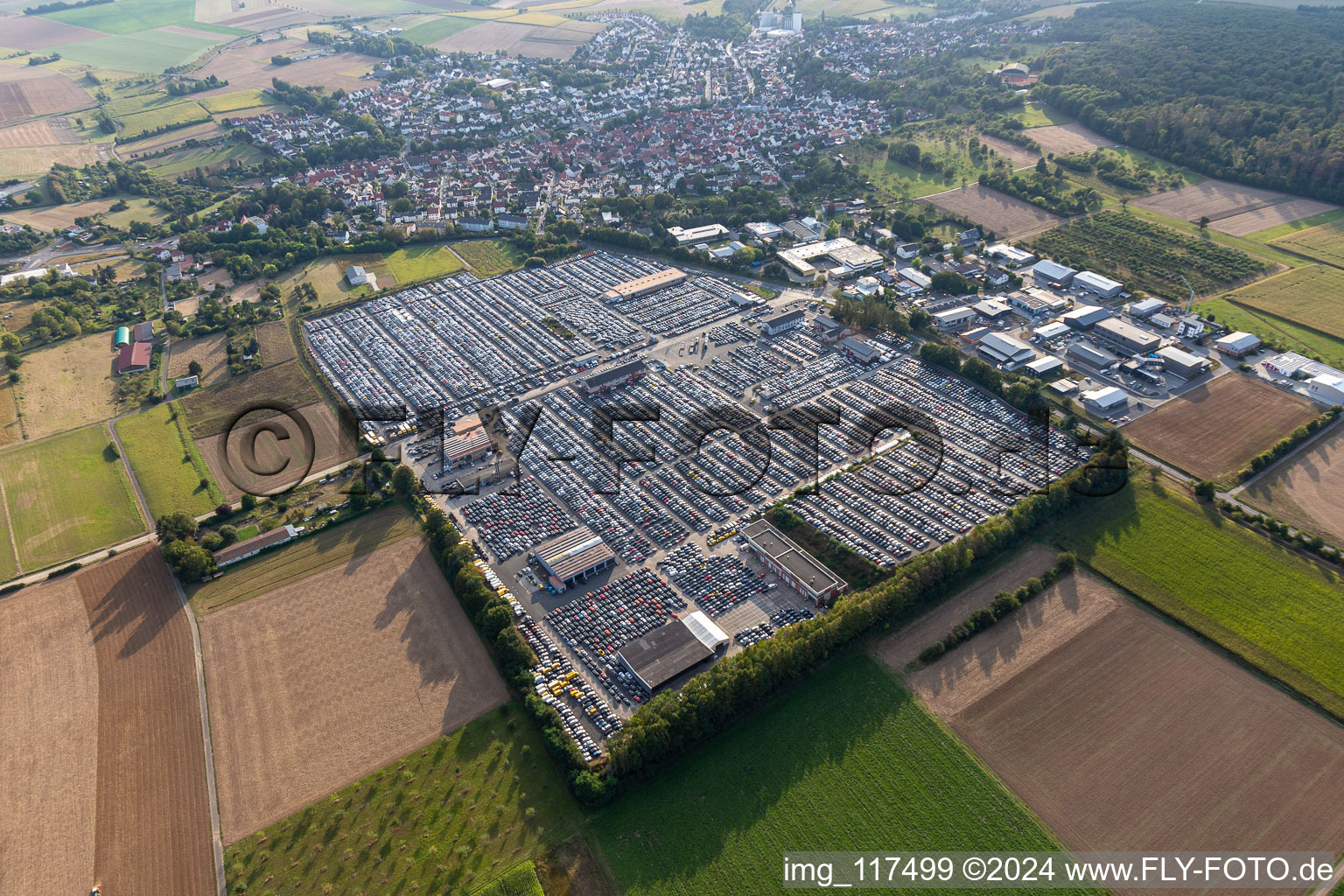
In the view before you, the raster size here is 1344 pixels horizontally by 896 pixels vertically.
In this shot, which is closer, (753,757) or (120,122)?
(753,757)

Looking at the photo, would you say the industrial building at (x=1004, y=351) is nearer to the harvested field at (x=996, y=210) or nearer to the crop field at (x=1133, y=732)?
the crop field at (x=1133, y=732)

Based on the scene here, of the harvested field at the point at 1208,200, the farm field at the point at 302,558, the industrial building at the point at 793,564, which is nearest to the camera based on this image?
the industrial building at the point at 793,564

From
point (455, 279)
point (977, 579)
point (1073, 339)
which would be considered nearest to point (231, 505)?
point (455, 279)

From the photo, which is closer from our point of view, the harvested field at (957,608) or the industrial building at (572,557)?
the harvested field at (957,608)

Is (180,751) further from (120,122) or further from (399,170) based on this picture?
(120,122)

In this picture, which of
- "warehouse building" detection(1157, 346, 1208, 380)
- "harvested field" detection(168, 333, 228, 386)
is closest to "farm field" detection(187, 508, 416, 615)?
"harvested field" detection(168, 333, 228, 386)

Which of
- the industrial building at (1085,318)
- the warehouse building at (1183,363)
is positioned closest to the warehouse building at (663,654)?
the warehouse building at (1183,363)
